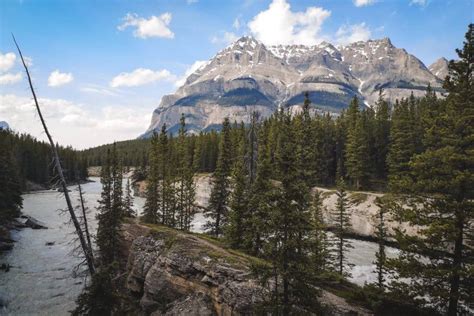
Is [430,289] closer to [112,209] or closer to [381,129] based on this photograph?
[112,209]

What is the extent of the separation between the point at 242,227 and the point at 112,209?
1028 centimetres

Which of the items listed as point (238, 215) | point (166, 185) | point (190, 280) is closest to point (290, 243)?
point (190, 280)

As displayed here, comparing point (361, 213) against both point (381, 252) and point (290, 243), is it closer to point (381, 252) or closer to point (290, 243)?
point (381, 252)

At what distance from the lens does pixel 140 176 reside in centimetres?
9544

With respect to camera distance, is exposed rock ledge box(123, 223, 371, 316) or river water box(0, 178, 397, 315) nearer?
exposed rock ledge box(123, 223, 371, 316)

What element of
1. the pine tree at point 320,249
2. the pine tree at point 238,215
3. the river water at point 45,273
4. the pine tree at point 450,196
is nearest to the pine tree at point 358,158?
the river water at point 45,273

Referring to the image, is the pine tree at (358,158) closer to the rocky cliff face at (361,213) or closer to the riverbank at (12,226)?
the rocky cliff face at (361,213)

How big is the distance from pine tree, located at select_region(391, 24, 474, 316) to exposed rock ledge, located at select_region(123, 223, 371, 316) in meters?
3.30

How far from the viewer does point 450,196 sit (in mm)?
14352

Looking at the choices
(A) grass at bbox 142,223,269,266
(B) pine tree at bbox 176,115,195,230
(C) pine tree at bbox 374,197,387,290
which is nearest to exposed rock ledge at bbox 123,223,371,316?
(A) grass at bbox 142,223,269,266

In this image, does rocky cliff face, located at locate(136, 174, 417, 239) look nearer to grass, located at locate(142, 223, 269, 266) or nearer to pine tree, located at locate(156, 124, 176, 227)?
pine tree, located at locate(156, 124, 176, 227)

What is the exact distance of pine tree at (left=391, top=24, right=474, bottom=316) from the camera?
533 inches

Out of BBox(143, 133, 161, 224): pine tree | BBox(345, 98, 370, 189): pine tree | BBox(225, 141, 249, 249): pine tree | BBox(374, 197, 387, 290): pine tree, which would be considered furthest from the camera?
BBox(345, 98, 370, 189): pine tree

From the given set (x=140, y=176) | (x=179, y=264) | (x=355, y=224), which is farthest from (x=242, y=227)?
(x=140, y=176)
